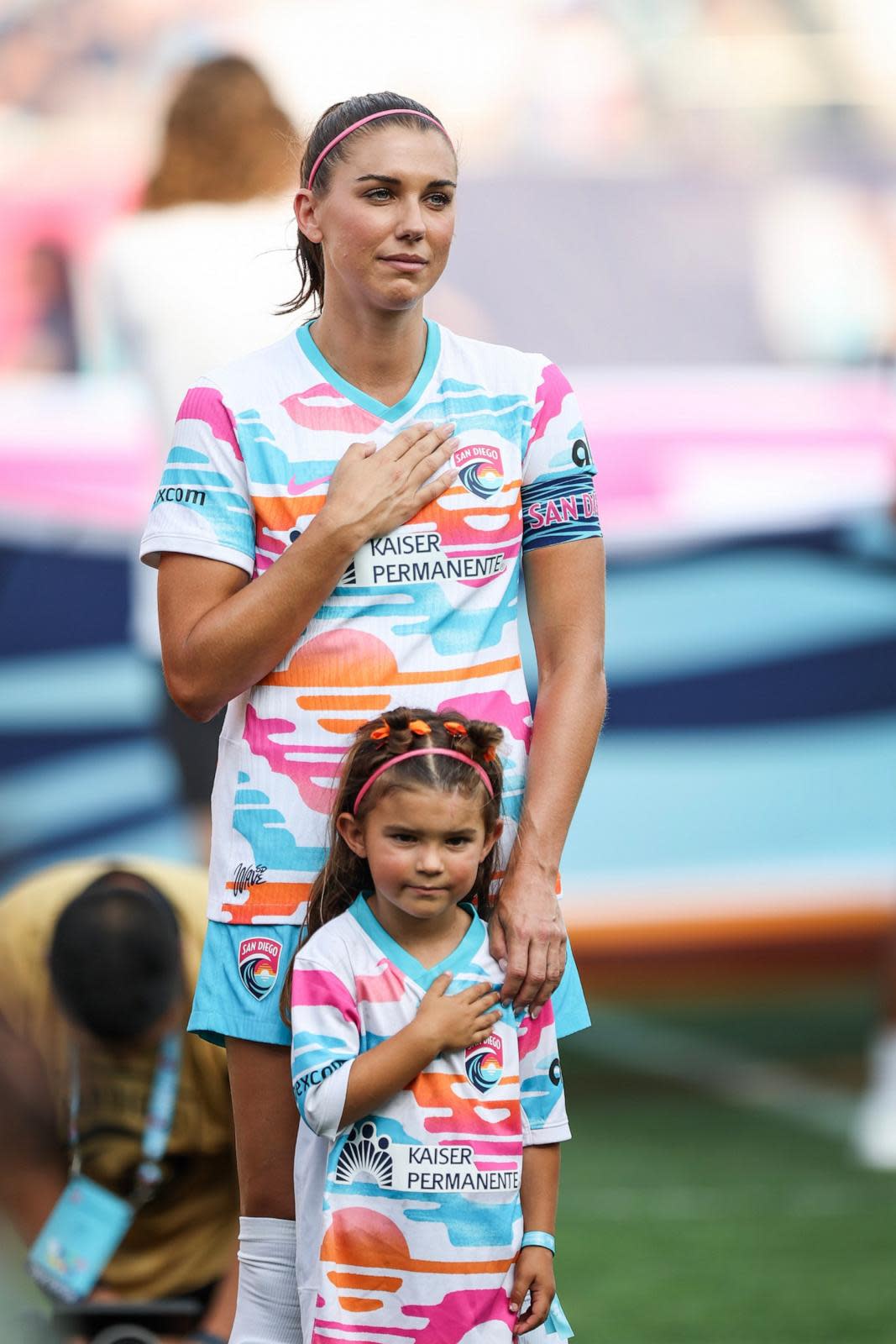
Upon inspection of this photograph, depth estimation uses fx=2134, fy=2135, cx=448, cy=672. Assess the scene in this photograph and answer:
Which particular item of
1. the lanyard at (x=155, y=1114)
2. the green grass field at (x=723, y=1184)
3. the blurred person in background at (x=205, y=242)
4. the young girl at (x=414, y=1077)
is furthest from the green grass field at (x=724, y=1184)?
the young girl at (x=414, y=1077)

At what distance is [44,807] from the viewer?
18.6 ft

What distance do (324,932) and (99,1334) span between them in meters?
0.82

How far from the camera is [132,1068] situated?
2.88m

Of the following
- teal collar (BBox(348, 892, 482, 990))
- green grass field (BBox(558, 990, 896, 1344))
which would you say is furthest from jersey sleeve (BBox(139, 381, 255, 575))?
green grass field (BBox(558, 990, 896, 1344))

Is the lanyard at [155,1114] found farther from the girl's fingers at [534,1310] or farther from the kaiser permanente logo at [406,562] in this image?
the kaiser permanente logo at [406,562]

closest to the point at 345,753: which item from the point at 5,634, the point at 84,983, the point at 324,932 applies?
the point at 324,932

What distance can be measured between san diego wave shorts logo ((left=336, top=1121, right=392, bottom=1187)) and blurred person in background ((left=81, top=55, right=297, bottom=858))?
5.38ft

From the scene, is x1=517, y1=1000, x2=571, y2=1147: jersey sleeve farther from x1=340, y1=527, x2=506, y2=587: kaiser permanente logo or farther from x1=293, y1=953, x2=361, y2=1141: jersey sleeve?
x1=340, y1=527, x2=506, y2=587: kaiser permanente logo

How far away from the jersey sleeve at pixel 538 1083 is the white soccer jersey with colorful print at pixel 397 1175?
2.6 inches

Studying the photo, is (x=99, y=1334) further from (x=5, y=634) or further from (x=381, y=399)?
(x=5, y=634)

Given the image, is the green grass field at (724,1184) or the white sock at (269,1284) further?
the green grass field at (724,1184)

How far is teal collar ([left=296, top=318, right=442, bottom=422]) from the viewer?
206cm

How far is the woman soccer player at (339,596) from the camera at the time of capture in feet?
6.59

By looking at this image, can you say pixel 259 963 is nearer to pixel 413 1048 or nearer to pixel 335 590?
pixel 413 1048
